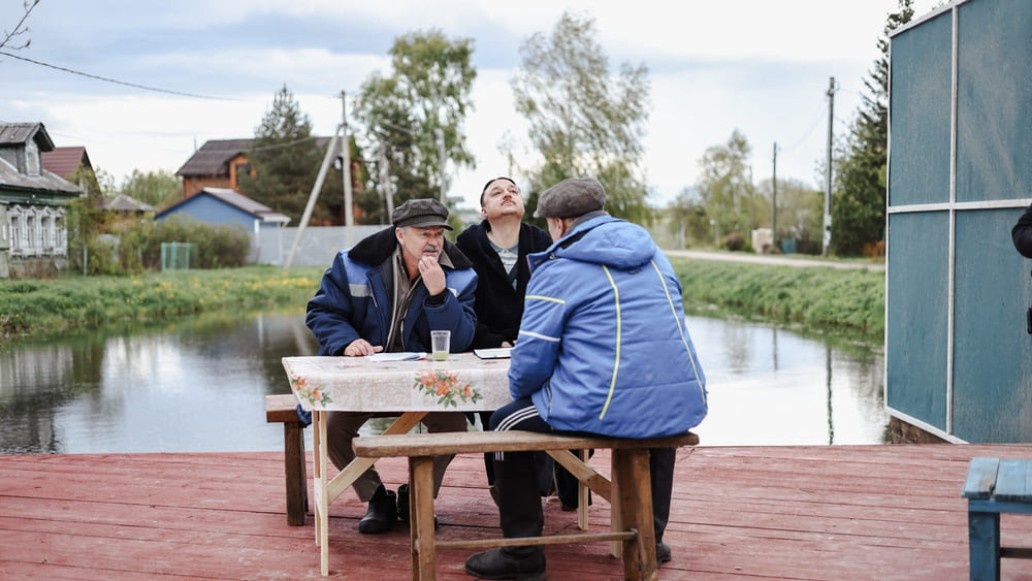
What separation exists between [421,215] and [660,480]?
128 centimetres

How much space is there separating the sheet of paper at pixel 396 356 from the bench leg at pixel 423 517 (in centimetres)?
64

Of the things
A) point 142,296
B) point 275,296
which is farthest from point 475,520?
point 275,296

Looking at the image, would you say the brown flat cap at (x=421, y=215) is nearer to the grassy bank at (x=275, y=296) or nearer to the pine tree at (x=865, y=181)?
the grassy bank at (x=275, y=296)

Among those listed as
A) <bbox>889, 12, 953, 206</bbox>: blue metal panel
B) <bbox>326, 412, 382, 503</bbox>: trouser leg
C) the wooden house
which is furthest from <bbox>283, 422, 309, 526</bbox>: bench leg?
the wooden house

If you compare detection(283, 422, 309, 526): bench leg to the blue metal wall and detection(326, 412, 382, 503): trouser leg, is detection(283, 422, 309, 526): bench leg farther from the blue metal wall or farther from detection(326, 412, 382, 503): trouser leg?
the blue metal wall

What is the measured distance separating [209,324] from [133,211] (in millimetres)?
5702

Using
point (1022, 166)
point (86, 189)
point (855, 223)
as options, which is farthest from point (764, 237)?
point (1022, 166)

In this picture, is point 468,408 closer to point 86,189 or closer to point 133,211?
point 86,189

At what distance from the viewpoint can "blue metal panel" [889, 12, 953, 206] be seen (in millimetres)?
7129

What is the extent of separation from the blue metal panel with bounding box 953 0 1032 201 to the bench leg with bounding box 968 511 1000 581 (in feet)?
10.9

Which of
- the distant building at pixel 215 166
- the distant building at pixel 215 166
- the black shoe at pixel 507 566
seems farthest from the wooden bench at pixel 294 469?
the distant building at pixel 215 166

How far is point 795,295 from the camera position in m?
24.4

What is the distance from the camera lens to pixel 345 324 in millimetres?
4543

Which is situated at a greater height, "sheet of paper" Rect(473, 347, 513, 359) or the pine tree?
the pine tree
